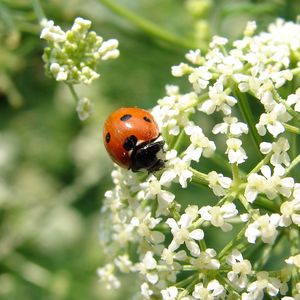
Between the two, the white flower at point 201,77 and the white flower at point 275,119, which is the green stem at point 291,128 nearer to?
the white flower at point 275,119

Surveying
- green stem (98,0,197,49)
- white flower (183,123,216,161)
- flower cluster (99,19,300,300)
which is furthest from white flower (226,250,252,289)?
green stem (98,0,197,49)

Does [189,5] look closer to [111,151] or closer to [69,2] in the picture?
[69,2]

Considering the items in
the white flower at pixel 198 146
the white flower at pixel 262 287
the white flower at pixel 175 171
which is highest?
the white flower at pixel 198 146

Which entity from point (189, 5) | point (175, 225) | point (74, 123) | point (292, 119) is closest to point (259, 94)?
point (292, 119)

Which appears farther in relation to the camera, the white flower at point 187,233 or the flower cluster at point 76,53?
the flower cluster at point 76,53

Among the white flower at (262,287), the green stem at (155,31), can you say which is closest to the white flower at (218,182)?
the white flower at (262,287)

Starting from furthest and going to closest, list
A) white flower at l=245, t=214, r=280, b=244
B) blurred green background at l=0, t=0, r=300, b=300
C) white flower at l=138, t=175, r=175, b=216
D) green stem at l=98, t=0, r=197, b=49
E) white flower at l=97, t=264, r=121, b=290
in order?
blurred green background at l=0, t=0, r=300, b=300
green stem at l=98, t=0, r=197, b=49
white flower at l=97, t=264, r=121, b=290
white flower at l=138, t=175, r=175, b=216
white flower at l=245, t=214, r=280, b=244

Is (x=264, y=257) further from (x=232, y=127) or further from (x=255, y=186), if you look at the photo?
(x=232, y=127)

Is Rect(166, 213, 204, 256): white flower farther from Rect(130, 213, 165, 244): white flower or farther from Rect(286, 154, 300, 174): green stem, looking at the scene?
Rect(286, 154, 300, 174): green stem
